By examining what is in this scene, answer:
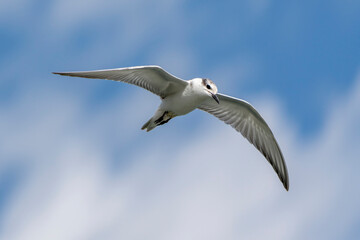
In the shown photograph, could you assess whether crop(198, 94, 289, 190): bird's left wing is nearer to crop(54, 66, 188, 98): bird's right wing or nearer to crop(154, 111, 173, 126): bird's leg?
crop(154, 111, 173, 126): bird's leg

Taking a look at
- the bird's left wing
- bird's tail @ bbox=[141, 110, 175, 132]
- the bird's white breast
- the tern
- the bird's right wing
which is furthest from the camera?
the bird's left wing

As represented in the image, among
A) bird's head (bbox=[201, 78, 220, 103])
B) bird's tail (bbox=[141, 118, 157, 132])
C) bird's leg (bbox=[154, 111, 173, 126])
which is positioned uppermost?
bird's head (bbox=[201, 78, 220, 103])

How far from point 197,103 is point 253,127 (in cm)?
270

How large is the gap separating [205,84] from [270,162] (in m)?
3.69

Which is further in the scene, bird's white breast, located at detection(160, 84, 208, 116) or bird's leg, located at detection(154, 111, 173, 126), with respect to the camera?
bird's leg, located at detection(154, 111, 173, 126)

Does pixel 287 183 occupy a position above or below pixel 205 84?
below

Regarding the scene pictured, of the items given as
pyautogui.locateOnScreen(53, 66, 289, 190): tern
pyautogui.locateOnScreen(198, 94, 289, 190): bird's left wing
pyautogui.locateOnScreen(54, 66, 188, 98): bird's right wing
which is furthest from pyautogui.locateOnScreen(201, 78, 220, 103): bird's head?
pyautogui.locateOnScreen(198, 94, 289, 190): bird's left wing

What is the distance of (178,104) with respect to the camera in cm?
1830

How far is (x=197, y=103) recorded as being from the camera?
1848 centimetres

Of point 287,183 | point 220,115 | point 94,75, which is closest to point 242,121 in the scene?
point 220,115

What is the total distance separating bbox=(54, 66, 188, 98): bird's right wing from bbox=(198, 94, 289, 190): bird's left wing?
2.04 m

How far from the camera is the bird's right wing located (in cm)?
1694

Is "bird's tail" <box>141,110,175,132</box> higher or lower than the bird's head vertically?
lower

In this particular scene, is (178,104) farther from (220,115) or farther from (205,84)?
(220,115)
